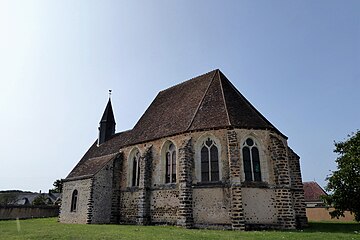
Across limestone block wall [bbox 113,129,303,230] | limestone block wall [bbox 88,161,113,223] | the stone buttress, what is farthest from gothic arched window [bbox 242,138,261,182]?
limestone block wall [bbox 88,161,113,223]

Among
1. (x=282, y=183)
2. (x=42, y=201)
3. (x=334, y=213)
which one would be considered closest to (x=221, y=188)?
(x=282, y=183)

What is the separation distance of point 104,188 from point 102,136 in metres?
8.99

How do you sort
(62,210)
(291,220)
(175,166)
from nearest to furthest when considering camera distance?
(291,220), (175,166), (62,210)

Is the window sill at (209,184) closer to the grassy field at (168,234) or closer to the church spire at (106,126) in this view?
the grassy field at (168,234)

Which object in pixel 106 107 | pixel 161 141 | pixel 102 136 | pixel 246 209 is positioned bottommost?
pixel 246 209

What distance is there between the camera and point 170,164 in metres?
18.7

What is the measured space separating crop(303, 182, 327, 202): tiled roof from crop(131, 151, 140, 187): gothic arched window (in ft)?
92.9

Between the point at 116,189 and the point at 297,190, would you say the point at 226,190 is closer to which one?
the point at 297,190

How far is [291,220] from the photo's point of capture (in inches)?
607

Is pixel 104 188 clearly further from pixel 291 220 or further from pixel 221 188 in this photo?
pixel 291 220

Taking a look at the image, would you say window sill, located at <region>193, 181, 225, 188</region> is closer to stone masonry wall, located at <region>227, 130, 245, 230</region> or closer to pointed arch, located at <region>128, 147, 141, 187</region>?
stone masonry wall, located at <region>227, 130, 245, 230</region>

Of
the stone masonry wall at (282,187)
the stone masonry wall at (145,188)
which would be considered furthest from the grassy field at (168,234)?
the stone masonry wall at (145,188)

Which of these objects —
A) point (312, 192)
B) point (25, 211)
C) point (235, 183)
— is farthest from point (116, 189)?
point (312, 192)

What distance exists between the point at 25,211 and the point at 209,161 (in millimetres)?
23905
